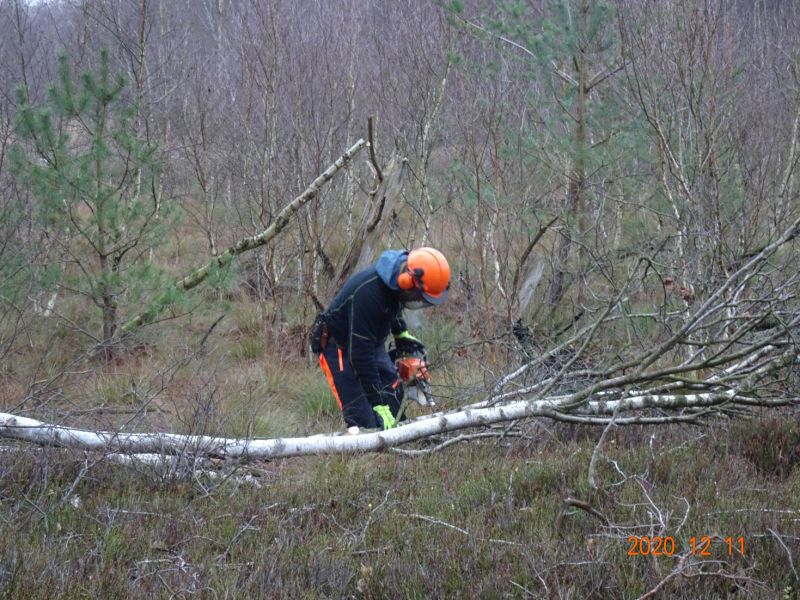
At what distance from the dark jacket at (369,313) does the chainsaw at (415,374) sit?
0.33 m

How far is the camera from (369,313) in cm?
604

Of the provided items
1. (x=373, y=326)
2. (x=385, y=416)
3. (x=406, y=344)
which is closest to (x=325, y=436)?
(x=385, y=416)

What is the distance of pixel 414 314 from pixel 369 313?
169 inches

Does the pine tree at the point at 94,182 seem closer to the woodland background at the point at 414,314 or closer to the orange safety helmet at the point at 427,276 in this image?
the woodland background at the point at 414,314

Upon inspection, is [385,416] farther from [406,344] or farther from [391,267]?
[391,267]

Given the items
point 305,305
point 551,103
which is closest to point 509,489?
point 305,305

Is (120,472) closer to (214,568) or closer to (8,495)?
(8,495)

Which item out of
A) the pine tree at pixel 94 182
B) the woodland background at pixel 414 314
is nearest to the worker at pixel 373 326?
the woodland background at pixel 414 314

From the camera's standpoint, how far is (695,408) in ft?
18.7

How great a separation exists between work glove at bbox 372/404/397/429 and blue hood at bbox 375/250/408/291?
34.1 inches

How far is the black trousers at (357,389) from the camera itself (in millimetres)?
6168
